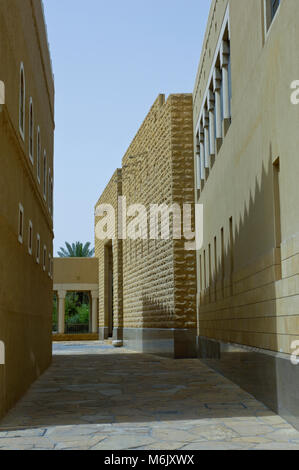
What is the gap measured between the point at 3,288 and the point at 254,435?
3468 mm

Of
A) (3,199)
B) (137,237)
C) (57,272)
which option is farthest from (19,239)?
(57,272)

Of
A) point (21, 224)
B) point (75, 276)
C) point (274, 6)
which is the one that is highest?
point (274, 6)

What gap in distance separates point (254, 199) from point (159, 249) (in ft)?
35.3

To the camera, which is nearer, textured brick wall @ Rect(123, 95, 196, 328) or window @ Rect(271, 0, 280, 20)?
window @ Rect(271, 0, 280, 20)

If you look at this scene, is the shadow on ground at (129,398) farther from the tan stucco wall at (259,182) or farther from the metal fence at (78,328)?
the metal fence at (78,328)

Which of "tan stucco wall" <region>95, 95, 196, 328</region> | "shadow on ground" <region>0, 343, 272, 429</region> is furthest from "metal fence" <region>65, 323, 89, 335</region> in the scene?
"shadow on ground" <region>0, 343, 272, 429</region>

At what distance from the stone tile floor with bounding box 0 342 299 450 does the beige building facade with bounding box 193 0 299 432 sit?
18.8 inches

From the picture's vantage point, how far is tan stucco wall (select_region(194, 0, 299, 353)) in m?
7.11

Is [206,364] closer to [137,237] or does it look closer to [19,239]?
[19,239]

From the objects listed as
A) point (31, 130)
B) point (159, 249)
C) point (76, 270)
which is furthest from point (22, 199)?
point (76, 270)

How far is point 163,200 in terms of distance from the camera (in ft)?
64.0

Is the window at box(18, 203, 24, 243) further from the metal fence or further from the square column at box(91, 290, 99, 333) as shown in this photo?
the metal fence

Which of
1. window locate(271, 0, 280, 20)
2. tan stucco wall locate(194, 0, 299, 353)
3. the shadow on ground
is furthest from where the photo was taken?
window locate(271, 0, 280, 20)

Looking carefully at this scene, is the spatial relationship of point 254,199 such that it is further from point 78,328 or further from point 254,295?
point 78,328
